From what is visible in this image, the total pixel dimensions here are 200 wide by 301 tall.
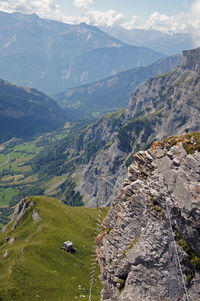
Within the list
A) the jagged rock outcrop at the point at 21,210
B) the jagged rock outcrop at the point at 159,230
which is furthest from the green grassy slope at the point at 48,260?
the jagged rock outcrop at the point at 159,230

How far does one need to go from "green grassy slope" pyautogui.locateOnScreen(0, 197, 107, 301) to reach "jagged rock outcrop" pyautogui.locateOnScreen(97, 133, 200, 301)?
4426 centimetres

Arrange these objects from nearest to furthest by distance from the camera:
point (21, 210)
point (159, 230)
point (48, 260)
A: point (159, 230) < point (48, 260) < point (21, 210)

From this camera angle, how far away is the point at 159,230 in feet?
115

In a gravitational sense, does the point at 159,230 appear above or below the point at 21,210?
above

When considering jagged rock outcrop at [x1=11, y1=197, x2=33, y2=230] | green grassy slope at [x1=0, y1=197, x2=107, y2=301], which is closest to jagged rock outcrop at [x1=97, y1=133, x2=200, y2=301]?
green grassy slope at [x1=0, y1=197, x2=107, y2=301]

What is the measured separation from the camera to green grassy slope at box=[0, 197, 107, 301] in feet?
255

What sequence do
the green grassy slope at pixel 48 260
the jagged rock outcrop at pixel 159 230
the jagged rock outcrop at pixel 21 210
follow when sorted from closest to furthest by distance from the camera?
1. the jagged rock outcrop at pixel 159 230
2. the green grassy slope at pixel 48 260
3. the jagged rock outcrop at pixel 21 210

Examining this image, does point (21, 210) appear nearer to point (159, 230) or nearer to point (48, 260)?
point (48, 260)

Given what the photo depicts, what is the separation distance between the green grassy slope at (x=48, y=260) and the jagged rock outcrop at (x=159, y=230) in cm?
4426

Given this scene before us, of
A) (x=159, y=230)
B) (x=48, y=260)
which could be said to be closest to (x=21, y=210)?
(x=48, y=260)

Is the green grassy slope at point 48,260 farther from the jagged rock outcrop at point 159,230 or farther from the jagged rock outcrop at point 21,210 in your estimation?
Answer: the jagged rock outcrop at point 159,230

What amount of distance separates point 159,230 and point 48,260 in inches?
2740

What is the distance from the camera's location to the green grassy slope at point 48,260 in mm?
77875

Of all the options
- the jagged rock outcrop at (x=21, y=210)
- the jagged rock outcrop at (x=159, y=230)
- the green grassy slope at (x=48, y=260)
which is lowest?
the jagged rock outcrop at (x=21, y=210)
